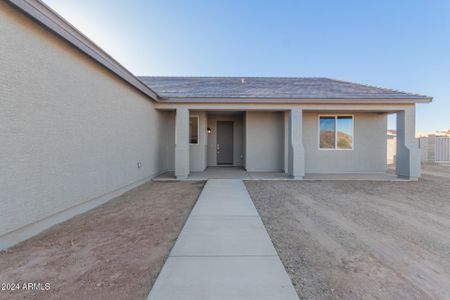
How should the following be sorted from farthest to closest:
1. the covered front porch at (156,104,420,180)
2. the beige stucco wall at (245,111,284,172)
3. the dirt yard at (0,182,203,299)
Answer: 1. the beige stucco wall at (245,111,284,172)
2. the covered front porch at (156,104,420,180)
3. the dirt yard at (0,182,203,299)

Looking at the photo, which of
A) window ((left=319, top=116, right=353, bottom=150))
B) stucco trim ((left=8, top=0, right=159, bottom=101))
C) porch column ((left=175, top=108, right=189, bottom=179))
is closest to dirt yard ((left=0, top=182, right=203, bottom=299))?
stucco trim ((left=8, top=0, right=159, bottom=101))

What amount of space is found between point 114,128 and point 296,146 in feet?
22.0

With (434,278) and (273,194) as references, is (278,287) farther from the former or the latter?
(273,194)

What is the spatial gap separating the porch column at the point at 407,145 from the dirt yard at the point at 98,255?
9.18 meters

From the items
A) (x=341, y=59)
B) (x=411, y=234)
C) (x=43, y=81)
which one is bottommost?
(x=411, y=234)

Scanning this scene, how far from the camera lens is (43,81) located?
12.0 feet

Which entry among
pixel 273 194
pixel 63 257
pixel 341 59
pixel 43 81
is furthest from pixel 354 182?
pixel 341 59

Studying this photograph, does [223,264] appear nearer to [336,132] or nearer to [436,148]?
[336,132]

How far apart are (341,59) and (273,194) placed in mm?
15957

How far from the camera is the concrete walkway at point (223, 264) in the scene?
2.09 meters

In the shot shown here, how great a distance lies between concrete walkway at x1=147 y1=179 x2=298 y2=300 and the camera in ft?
6.87

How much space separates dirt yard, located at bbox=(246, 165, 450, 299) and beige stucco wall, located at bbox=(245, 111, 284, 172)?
13.1ft

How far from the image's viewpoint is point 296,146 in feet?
29.0

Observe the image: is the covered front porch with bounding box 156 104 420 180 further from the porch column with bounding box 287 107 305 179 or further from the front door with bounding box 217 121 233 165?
the front door with bounding box 217 121 233 165
